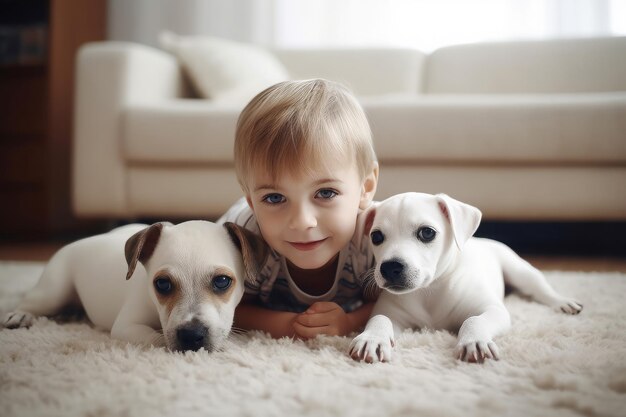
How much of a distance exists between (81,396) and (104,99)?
235cm

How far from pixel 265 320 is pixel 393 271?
0.38 meters

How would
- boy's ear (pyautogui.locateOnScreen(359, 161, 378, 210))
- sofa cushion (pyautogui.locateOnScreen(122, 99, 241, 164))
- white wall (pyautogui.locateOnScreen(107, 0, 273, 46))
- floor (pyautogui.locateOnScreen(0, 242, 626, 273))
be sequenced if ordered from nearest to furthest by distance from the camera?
1. boy's ear (pyautogui.locateOnScreen(359, 161, 378, 210))
2. floor (pyautogui.locateOnScreen(0, 242, 626, 273))
3. sofa cushion (pyautogui.locateOnScreen(122, 99, 241, 164))
4. white wall (pyautogui.locateOnScreen(107, 0, 273, 46))

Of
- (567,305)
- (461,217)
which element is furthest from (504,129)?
(461,217)

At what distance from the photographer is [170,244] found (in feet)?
4.18

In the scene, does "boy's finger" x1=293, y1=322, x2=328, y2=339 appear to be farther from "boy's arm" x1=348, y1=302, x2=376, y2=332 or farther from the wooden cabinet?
the wooden cabinet

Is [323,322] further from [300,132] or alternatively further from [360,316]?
[300,132]

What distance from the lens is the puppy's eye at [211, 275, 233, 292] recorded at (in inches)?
49.3

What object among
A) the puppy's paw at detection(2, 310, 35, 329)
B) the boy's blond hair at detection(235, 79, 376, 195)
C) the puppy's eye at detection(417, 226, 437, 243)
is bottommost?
the puppy's paw at detection(2, 310, 35, 329)

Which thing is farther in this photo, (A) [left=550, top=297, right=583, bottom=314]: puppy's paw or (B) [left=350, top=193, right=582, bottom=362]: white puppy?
(A) [left=550, top=297, right=583, bottom=314]: puppy's paw

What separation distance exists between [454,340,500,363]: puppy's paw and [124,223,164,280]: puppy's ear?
76 centimetres

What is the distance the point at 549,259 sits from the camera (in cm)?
273

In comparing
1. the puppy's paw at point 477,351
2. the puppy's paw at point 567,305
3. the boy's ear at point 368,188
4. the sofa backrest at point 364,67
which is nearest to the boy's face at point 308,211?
the boy's ear at point 368,188

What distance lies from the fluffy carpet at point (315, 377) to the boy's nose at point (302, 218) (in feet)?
0.91

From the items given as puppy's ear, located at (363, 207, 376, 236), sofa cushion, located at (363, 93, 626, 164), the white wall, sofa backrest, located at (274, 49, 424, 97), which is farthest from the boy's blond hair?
the white wall
